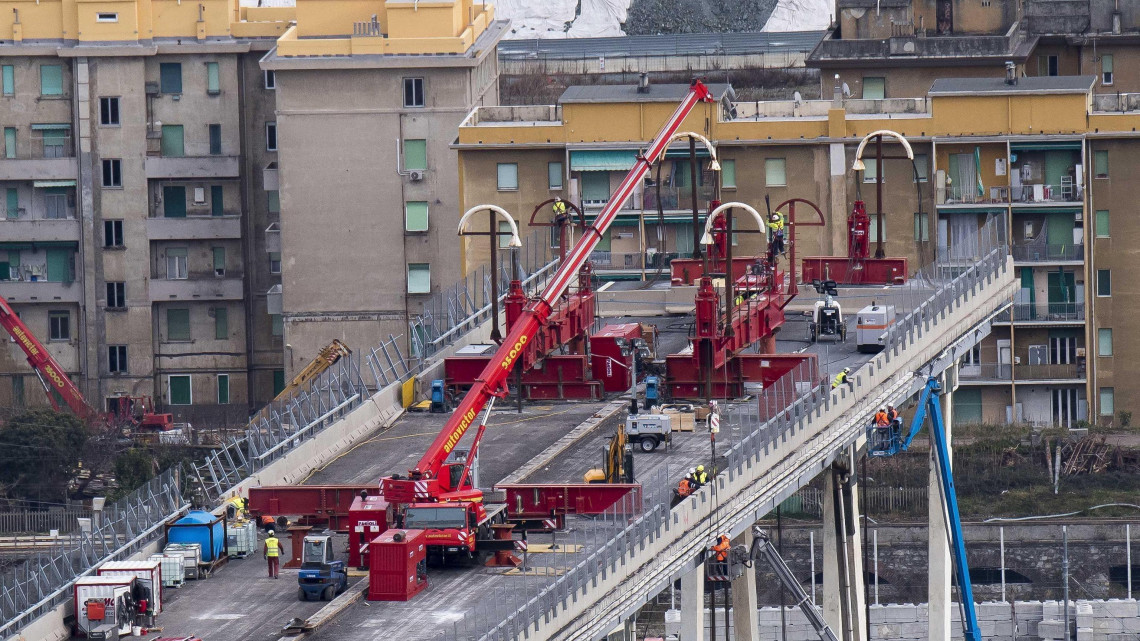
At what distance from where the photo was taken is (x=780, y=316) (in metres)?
120

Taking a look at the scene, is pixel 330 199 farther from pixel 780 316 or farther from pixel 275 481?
pixel 275 481

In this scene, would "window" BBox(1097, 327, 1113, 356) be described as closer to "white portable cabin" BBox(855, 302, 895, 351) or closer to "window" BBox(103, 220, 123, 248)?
"white portable cabin" BBox(855, 302, 895, 351)

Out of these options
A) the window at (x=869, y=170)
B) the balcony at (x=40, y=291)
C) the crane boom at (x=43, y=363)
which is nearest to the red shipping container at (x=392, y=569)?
the window at (x=869, y=170)

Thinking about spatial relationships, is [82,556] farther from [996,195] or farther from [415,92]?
[415,92]

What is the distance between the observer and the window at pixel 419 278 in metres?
170

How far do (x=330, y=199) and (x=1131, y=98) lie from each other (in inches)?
1715

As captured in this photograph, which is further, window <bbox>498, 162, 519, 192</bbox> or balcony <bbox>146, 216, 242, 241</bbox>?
balcony <bbox>146, 216, 242, 241</bbox>

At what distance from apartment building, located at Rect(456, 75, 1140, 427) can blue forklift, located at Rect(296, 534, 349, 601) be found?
64.2m

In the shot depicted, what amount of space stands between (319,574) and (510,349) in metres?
15.0

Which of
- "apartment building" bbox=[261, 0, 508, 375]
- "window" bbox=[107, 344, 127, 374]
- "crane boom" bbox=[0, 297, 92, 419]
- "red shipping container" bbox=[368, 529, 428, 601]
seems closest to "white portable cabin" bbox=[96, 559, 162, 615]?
"red shipping container" bbox=[368, 529, 428, 601]

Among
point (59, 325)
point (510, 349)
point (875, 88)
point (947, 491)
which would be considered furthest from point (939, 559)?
point (59, 325)

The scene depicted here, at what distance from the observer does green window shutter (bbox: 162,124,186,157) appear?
180250 millimetres

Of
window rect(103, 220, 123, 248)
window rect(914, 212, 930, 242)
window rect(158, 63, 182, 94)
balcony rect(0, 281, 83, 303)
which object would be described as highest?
window rect(158, 63, 182, 94)

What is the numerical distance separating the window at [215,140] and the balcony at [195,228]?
3.78m
